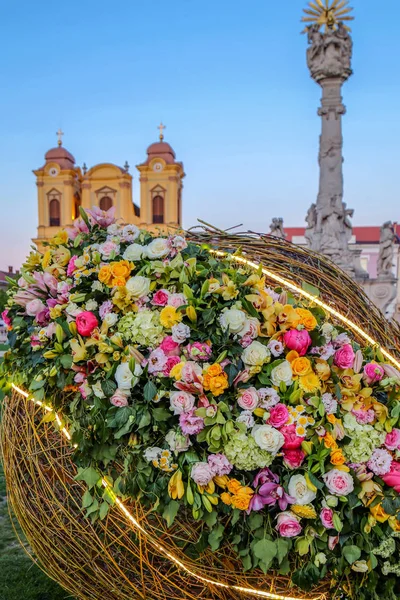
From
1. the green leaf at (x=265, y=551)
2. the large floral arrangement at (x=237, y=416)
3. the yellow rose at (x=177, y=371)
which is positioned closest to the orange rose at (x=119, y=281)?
the large floral arrangement at (x=237, y=416)

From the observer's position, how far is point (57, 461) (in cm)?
220

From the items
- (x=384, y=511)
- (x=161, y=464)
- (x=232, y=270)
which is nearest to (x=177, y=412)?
(x=161, y=464)

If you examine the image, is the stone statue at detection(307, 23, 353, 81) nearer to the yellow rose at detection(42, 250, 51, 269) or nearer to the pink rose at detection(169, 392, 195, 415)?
the yellow rose at detection(42, 250, 51, 269)

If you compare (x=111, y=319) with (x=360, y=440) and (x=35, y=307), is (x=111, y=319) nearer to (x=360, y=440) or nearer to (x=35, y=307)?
(x=35, y=307)

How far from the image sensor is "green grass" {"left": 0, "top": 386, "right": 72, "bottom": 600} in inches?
121

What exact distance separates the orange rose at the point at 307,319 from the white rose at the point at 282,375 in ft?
0.65

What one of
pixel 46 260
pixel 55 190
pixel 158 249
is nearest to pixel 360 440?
pixel 158 249

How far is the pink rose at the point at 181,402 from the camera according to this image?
1829 millimetres

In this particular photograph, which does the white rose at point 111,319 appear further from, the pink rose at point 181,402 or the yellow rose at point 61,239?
the yellow rose at point 61,239

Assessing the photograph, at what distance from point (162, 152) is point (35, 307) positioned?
1840 inches

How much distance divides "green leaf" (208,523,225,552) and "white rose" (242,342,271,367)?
618 mm

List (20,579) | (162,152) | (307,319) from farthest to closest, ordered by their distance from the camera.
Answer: (162,152) → (20,579) → (307,319)

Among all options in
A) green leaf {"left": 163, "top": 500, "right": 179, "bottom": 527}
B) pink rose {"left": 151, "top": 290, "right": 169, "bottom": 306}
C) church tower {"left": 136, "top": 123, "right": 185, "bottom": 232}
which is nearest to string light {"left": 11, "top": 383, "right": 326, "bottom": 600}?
green leaf {"left": 163, "top": 500, "right": 179, "bottom": 527}

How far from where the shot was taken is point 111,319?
6.73 feet
